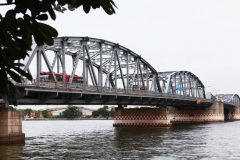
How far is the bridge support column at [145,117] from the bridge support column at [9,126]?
40566 mm

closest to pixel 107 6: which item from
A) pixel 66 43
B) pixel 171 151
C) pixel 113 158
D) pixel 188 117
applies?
pixel 113 158

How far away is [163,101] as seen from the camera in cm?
6931

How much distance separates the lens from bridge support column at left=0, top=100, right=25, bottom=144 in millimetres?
30156

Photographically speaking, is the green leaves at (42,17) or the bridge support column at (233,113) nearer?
the green leaves at (42,17)

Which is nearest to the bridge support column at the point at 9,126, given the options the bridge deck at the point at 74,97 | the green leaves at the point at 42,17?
the bridge deck at the point at 74,97

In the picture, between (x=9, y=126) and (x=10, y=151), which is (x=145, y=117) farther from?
(x=10, y=151)

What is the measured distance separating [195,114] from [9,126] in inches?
3198

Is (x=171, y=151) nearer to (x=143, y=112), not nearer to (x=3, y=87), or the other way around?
(x=3, y=87)

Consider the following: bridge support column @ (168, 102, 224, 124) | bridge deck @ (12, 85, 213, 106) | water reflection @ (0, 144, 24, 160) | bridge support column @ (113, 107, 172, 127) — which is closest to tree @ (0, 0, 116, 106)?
water reflection @ (0, 144, 24, 160)

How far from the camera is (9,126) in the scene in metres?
30.5

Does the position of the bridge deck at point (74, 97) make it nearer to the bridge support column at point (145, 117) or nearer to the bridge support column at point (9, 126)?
the bridge support column at point (9, 126)

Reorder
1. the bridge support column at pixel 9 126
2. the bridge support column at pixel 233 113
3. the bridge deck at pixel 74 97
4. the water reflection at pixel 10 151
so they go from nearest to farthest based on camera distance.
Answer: the water reflection at pixel 10 151, the bridge support column at pixel 9 126, the bridge deck at pixel 74 97, the bridge support column at pixel 233 113

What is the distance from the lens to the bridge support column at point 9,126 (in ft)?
98.9

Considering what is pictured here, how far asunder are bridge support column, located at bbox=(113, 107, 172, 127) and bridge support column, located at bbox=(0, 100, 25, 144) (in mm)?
40566
